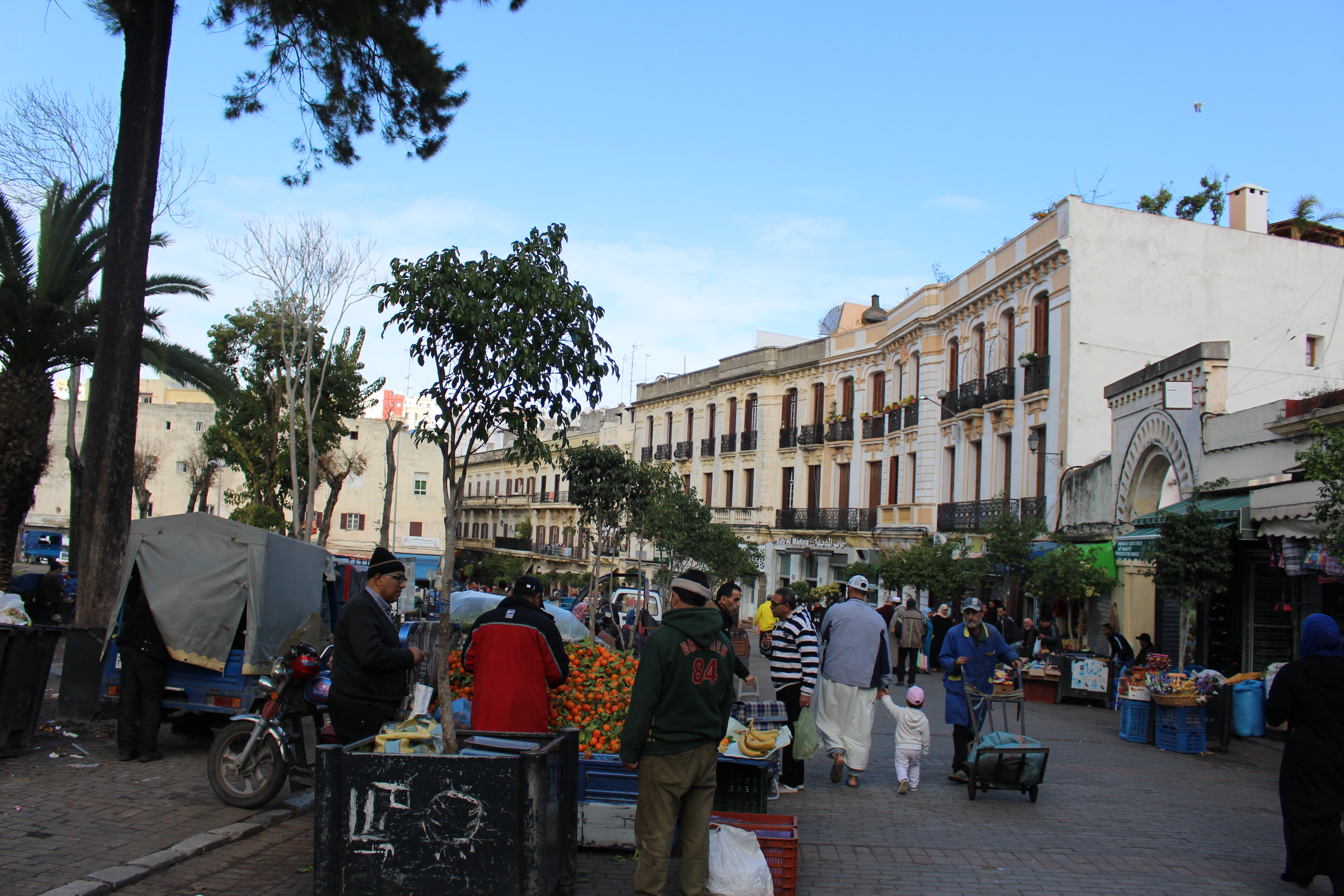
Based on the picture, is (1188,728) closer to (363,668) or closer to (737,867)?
(737,867)

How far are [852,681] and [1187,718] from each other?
17.5 feet

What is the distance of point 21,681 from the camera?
26.9 ft

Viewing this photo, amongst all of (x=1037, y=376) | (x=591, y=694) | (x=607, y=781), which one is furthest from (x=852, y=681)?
(x=1037, y=376)

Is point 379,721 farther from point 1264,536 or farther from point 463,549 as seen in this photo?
point 463,549

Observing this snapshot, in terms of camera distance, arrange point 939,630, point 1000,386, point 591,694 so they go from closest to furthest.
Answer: point 591,694 → point 939,630 → point 1000,386

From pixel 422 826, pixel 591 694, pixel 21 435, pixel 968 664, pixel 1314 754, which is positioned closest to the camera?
pixel 422 826

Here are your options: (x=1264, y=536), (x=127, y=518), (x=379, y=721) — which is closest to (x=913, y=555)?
(x=1264, y=536)

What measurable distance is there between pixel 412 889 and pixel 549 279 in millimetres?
4391

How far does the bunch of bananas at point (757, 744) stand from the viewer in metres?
6.75

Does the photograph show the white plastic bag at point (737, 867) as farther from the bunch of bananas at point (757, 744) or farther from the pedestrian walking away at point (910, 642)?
the pedestrian walking away at point (910, 642)

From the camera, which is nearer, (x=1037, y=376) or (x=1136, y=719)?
(x=1136, y=719)

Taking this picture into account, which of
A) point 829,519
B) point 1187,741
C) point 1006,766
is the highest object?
point 829,519

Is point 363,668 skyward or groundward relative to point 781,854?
skyward

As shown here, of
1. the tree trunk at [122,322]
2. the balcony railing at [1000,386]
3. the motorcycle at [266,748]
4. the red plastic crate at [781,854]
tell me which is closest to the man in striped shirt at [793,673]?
the red plastic crate at [781,854]
